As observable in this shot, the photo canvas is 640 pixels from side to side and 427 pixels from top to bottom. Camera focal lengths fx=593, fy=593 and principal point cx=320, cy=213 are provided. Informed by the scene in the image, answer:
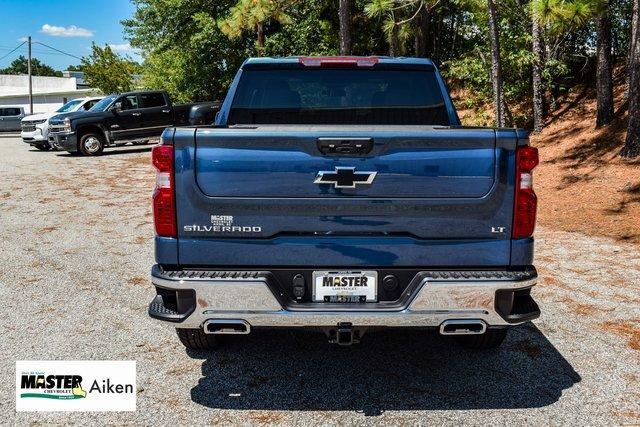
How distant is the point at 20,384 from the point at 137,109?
17678 millimetres

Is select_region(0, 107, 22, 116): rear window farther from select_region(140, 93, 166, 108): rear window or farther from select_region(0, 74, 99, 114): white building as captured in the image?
select_region(0, 74, 99, 114): white building

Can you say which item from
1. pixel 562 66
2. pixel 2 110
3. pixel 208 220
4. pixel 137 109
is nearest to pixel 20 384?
pixel 208 220

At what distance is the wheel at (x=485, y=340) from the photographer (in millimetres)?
4168

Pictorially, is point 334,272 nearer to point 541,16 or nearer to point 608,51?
point 541,16

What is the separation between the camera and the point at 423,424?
10.8ft

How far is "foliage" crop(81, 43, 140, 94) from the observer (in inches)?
2016

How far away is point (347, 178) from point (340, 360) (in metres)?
1.60

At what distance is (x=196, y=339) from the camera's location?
4156 mm

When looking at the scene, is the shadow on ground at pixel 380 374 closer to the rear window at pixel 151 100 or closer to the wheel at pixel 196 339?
the wheel at pixel 196 339

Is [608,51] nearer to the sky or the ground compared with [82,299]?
nearer to the sky

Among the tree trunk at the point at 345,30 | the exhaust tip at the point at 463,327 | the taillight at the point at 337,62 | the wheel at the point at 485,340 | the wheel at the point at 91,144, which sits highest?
the tree trunk at the point at 345,30

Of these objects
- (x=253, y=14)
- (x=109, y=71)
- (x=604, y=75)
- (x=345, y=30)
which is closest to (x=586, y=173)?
(x=604, y=75)

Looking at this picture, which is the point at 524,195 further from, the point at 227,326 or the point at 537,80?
the point at 537,80

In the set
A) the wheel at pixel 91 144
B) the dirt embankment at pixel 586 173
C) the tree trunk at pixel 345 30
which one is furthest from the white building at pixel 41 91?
the dirt embankment at pixel 586 173
